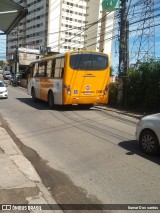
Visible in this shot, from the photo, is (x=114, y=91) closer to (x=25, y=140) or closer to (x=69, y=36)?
(x=25, y=140)

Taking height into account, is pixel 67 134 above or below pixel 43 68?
below

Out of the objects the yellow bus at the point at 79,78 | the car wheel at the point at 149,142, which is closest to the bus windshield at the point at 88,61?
the yellow bus at the point at 79,78

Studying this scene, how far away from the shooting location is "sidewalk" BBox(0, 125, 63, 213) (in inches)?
198

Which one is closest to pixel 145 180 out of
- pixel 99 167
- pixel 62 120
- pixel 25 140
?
pixel 99 167

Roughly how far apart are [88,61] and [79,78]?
100cm

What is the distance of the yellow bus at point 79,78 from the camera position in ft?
54.3

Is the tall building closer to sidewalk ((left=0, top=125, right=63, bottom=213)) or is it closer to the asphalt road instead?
the asphalt road

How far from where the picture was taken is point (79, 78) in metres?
16.8

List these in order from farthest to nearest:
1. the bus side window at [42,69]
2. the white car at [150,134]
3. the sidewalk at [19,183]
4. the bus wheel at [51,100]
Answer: the bus side window at [42,69] < the bus wheel at [51,100] < the white car at [150,134] < the sidewalk at [19,183]

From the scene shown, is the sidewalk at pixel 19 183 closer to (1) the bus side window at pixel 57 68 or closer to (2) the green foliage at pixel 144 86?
(1) the bus side window at pixel 57 68

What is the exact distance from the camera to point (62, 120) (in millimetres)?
13938

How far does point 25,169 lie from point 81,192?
153cm

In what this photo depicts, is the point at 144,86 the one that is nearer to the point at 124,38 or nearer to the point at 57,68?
the point at 124,38

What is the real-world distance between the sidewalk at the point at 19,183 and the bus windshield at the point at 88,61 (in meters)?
9.36
